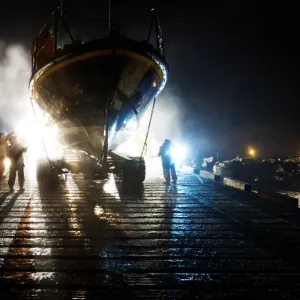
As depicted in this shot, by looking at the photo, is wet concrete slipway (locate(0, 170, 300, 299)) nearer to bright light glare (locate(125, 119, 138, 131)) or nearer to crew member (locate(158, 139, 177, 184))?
bright light glare (locate(125, 119, 138, 131))

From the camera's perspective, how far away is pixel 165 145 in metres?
9.46

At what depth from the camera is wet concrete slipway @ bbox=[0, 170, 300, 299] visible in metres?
2.56

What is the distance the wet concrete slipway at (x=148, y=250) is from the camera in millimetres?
2562

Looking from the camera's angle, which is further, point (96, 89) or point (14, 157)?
point (14, 157)

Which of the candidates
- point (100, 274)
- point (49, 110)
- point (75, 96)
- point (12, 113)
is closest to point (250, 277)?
point (100, 274)

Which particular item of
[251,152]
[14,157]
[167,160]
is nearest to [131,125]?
[167,160]

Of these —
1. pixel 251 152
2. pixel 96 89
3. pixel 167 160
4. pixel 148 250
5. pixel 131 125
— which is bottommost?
pixel 148 250

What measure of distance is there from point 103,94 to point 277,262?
5490mm

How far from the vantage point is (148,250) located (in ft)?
11.3

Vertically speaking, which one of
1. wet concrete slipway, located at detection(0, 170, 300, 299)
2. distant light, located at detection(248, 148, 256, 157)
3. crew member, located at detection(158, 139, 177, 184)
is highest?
distant light, located at detection(248, 148, 256, 157)

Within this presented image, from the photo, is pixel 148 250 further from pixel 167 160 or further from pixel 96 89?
pixel 167 160

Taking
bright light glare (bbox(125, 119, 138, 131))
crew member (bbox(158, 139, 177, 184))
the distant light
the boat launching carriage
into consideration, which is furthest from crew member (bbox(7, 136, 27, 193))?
the distant light

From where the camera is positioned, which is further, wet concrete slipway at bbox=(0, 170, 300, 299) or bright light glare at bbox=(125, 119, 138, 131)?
bright light glare at bbox=(125, 119, 138, 131)

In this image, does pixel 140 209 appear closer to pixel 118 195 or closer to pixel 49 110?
pixel 118 195
